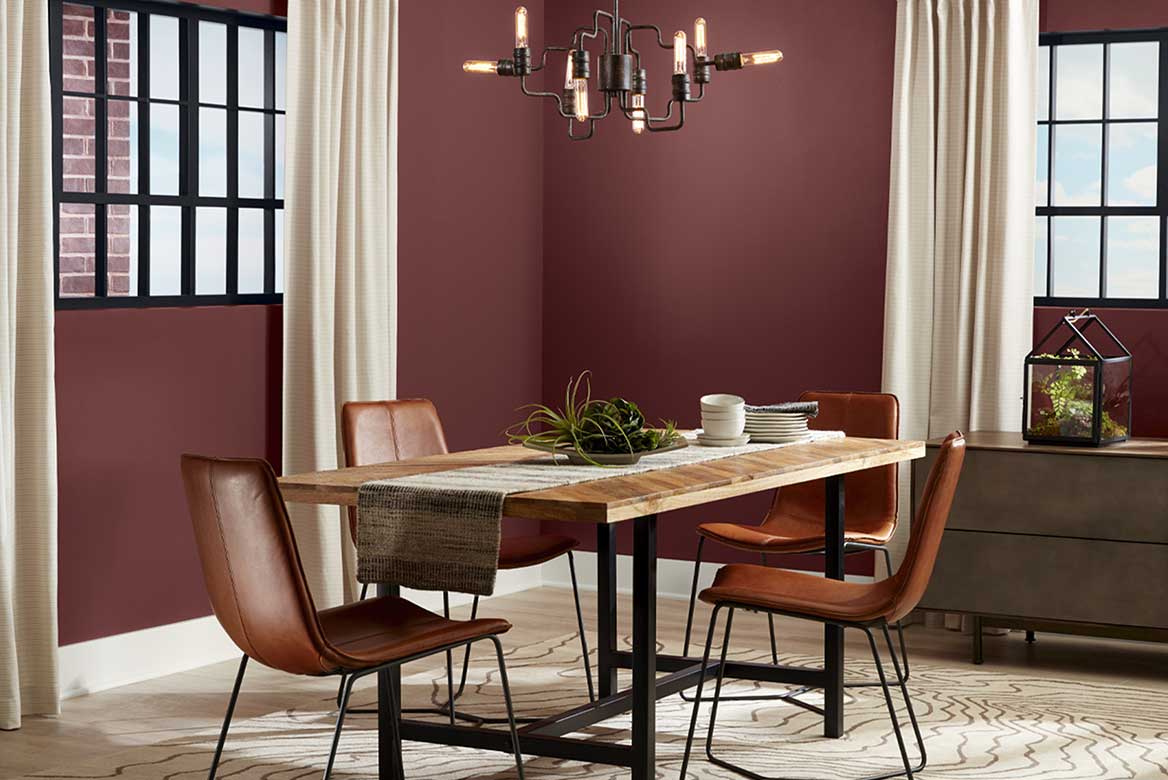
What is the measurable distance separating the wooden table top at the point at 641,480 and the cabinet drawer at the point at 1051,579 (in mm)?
996

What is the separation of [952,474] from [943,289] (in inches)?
91.1

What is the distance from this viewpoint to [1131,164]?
562 centimetres

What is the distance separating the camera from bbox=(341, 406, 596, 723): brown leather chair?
4426 mm

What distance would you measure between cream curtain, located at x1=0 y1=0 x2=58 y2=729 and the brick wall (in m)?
0.38

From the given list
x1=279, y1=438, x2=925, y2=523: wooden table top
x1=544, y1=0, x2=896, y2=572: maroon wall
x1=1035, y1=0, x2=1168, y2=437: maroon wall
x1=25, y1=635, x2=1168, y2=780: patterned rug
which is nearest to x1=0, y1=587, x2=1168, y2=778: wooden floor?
x1=25, y1=635, x2=1168, y2=780: patterned rug

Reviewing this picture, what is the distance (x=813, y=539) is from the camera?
14.9ft

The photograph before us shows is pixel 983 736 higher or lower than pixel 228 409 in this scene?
lower

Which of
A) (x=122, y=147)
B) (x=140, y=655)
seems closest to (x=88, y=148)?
(x=122, y=147)

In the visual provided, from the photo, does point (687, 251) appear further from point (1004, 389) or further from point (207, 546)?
point (207, 546)

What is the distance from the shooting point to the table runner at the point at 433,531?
3.10 meters

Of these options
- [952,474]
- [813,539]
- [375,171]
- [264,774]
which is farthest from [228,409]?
[952,474]

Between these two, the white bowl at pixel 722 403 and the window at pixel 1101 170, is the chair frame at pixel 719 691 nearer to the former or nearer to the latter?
the white bowl at pixel 722 403

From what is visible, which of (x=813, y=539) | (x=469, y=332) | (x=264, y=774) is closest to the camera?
(x=264, y=774)

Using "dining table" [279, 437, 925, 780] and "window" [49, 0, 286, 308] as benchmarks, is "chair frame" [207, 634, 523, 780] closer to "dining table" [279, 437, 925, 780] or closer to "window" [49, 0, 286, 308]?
"dining table" [279, 437, 925, 780]
